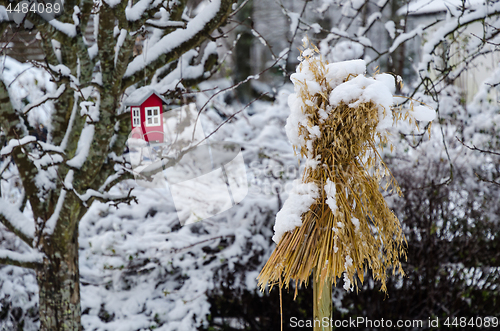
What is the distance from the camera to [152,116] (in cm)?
227

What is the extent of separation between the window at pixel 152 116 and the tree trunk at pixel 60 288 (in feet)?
4.65

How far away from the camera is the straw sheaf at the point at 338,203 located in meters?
1.73

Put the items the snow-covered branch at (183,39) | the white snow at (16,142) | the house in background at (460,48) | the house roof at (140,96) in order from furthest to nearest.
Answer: the house in background at (460,48) → the snow-covered branch at (183,39) → the white snow at (16,142) → the house roof at (140,96)

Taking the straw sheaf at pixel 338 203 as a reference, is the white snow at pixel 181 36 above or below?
above

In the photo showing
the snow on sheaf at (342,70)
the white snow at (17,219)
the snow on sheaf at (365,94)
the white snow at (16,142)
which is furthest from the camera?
the white snow at (17,219)

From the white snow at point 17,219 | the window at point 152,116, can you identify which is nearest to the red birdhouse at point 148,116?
the window at point 152,116

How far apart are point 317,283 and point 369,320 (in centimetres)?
263

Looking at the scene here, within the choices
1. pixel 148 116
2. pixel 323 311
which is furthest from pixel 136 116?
pixel 323 311

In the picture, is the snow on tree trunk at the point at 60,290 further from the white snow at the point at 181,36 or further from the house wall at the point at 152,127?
the white snow at the point at 181,36

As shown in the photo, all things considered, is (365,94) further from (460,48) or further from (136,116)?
(460,48)

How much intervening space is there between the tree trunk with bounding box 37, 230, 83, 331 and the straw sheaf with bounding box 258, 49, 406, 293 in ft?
6.36

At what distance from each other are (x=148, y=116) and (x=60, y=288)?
5.77ft

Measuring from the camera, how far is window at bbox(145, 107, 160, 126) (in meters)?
2.25

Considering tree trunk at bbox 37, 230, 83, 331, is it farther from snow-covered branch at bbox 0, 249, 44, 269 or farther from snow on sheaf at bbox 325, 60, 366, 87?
snow on sheaf at bbox 325, 60, 366, 87
